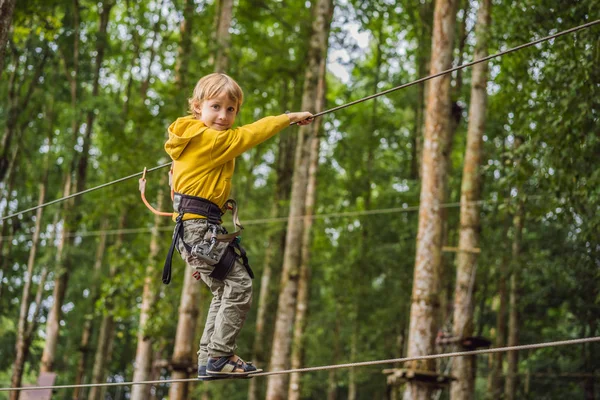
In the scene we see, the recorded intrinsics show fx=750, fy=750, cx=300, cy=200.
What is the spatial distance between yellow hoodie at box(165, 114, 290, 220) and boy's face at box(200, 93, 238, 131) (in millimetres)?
43

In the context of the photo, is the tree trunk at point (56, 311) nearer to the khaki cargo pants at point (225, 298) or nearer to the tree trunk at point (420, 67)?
the tree trunk at point (420, 67)

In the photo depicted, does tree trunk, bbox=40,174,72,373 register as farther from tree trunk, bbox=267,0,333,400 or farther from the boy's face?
the boy's face

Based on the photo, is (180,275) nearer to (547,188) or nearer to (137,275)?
(137,275)

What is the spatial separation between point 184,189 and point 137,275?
9050 mm

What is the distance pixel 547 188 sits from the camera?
26.7ft

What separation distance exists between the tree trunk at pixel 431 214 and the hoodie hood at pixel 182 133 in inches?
193

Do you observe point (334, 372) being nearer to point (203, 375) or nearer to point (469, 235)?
point (469, 235)

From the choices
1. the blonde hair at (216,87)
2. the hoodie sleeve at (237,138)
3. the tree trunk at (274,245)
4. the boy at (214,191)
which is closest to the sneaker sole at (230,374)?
the boy at (214,191)

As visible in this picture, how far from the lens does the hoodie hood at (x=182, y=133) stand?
3.76 metres

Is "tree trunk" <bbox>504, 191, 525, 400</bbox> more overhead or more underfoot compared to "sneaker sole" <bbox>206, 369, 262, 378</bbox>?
more overhead

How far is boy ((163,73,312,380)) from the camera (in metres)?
3.74

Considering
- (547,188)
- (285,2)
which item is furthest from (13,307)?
(547,188)

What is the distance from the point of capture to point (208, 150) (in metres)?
3.74

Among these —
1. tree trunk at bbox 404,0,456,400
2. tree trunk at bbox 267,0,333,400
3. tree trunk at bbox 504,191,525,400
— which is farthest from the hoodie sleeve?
tree trunk at bbox 504,191,525,400
